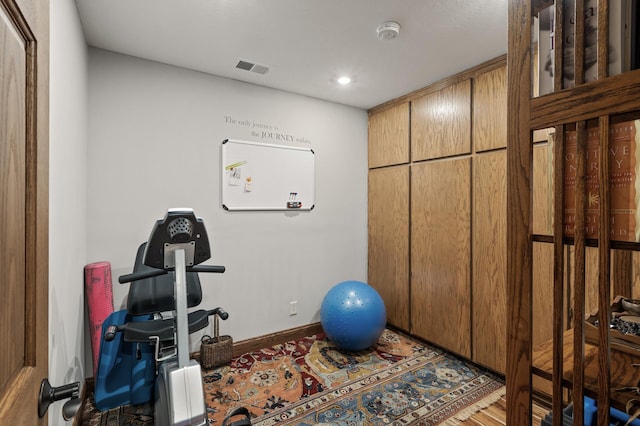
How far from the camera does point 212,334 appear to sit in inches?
112

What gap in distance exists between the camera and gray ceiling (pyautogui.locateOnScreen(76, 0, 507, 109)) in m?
1.91

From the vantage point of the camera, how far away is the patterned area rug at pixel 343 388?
2.10 meters

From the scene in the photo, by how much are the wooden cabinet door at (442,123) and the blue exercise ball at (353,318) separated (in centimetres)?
150

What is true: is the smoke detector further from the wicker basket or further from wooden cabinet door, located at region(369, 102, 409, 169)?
the wicker basket

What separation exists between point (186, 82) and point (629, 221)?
2957mm

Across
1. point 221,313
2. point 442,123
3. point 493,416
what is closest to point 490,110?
point 442,123

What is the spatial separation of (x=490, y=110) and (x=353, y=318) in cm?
209

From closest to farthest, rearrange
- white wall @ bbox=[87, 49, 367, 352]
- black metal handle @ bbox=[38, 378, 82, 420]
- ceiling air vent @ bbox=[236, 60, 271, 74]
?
black metal handle @ bbox=[38, 378, 82, 420] < white wall @ bbox=[87, 49, 367, 352] < ceiling air vent @ bbox=[236, 60, 271, 74]

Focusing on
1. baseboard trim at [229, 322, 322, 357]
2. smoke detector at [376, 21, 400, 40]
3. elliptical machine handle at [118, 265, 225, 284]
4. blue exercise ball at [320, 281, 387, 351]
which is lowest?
baseboard trim at [229, 322, 322, 357]

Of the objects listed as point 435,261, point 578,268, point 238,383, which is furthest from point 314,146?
point 578,268

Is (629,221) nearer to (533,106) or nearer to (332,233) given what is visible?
(533,106)

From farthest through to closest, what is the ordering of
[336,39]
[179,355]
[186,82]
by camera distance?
[186,82] → [336,39] → [179,355]

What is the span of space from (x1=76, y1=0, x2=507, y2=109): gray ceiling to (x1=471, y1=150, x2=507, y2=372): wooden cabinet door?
0.92 m

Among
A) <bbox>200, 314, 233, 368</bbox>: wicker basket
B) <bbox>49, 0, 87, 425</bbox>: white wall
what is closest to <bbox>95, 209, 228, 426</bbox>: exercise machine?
<bbox>49, 0, 87, 425</bbox>: white wall
